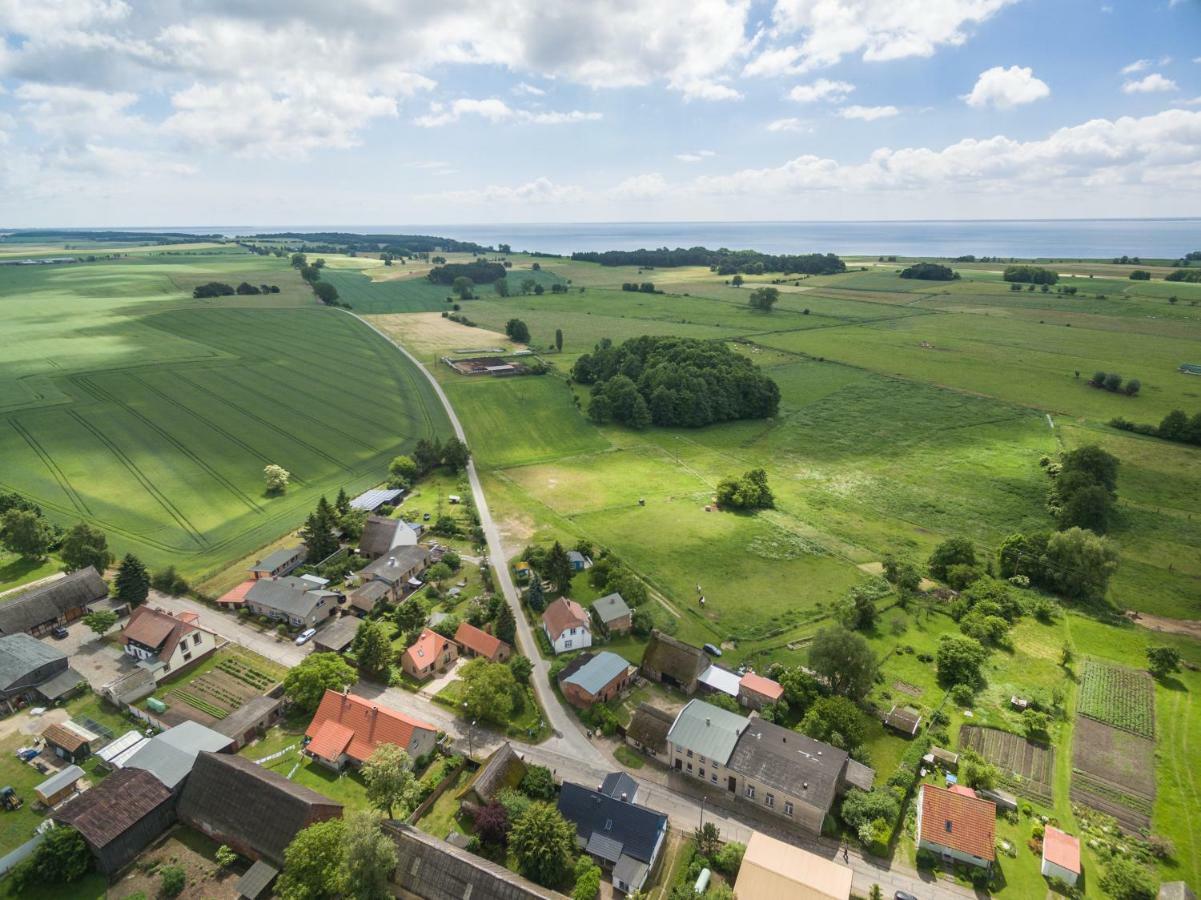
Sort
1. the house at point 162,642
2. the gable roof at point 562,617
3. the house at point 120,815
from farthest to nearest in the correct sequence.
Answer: the gable roof at point 562,617
the house at point 162,642
the house at point 120,815

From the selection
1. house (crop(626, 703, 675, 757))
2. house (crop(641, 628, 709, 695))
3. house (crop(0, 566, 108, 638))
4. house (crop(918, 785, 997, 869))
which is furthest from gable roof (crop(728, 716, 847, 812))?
house (crop(0, 566, 108, 638))

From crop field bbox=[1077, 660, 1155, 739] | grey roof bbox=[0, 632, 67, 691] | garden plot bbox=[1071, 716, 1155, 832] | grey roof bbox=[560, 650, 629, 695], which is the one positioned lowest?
garden plot bbox=[1071, 716, 1155, 832]

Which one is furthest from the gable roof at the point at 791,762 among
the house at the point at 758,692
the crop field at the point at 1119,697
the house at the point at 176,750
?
the house at the point at 176,750

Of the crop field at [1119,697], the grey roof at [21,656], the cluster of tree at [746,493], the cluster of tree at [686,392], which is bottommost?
the crop field at [1119,697]

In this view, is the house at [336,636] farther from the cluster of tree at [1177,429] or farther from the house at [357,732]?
the cluster of tree at [1177,429]

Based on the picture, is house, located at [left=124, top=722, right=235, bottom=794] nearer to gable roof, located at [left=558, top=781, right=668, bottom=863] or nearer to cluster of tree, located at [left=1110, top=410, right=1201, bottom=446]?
gable roof, located at [left=558, top=781, right=668, bottom=863]

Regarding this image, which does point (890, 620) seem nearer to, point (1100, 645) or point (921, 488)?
point (1100, 645)
